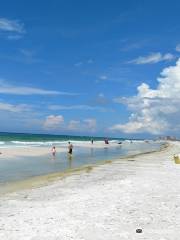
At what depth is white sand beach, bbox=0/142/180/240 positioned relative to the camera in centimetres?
973

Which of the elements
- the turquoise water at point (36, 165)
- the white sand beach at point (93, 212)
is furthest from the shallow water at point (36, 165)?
the white sand beach at point (93, 212)

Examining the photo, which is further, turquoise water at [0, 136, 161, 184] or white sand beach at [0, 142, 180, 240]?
Result: turquoise water at [0, 136, 161, 184]

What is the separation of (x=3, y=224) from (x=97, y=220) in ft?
8.42

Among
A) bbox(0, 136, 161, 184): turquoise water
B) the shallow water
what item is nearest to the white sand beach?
the shallow water

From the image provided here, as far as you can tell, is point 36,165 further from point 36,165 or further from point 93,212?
point 93,212

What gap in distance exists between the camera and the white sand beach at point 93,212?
9734 millimetres

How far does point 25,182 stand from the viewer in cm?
2116

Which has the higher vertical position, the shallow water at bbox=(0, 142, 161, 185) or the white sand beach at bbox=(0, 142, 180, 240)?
the shallow water at bbox=(0, 142, 161, 185)

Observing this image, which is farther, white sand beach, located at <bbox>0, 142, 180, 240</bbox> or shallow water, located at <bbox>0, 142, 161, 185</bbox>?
shallow water, located at <bbox>0, 142, 161, 185</bbox>

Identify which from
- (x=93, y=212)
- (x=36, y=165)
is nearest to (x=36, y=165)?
(x=36, y=165)

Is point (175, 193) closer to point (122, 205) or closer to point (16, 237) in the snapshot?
point (122, 205)

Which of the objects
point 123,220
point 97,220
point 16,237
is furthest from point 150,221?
point 16,237

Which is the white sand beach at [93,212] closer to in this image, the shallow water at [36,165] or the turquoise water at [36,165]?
the shallow water at [36,165]

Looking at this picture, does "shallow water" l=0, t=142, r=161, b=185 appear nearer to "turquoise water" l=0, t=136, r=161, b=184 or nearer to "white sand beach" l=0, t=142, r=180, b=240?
"turquoise water" l=0, t=136, r=161, b=184
